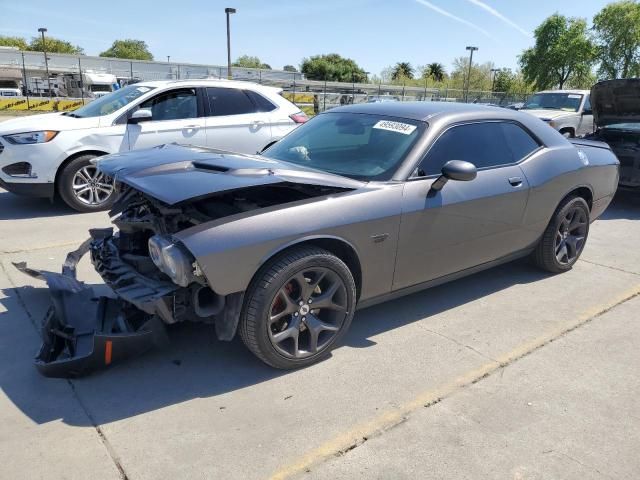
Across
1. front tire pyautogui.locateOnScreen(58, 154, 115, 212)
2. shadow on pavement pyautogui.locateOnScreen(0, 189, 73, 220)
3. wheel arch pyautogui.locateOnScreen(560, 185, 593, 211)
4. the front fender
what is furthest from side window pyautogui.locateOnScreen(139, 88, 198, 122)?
wheel arch pyautogui.locateOnScreen(560, 185, 593, 211)

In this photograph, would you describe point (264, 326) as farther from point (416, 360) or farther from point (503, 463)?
point (503, 463)

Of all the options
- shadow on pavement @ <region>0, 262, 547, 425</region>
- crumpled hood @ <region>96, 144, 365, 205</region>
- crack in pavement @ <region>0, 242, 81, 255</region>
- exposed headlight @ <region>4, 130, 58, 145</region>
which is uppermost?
crumpled hood @ <region>96, 144, 365, 205</region>

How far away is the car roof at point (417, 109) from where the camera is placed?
12.5 feet

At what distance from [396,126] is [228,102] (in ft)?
14.2

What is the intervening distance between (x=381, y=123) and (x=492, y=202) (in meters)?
1.03

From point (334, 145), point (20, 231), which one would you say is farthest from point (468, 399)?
point (20, 231)

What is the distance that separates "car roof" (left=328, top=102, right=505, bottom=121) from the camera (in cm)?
381

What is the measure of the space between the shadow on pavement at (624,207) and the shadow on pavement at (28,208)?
25.0 feet

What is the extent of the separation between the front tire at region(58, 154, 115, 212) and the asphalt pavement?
2.54 meters

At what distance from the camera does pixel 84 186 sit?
659 cm

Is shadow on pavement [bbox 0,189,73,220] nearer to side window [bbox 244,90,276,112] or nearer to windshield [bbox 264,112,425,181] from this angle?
side window [bbox 244,90,276,112]

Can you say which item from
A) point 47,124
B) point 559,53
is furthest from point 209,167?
point 559,53

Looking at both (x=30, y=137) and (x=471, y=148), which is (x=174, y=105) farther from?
(x=471, y=148)

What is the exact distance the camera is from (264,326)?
2848mm
